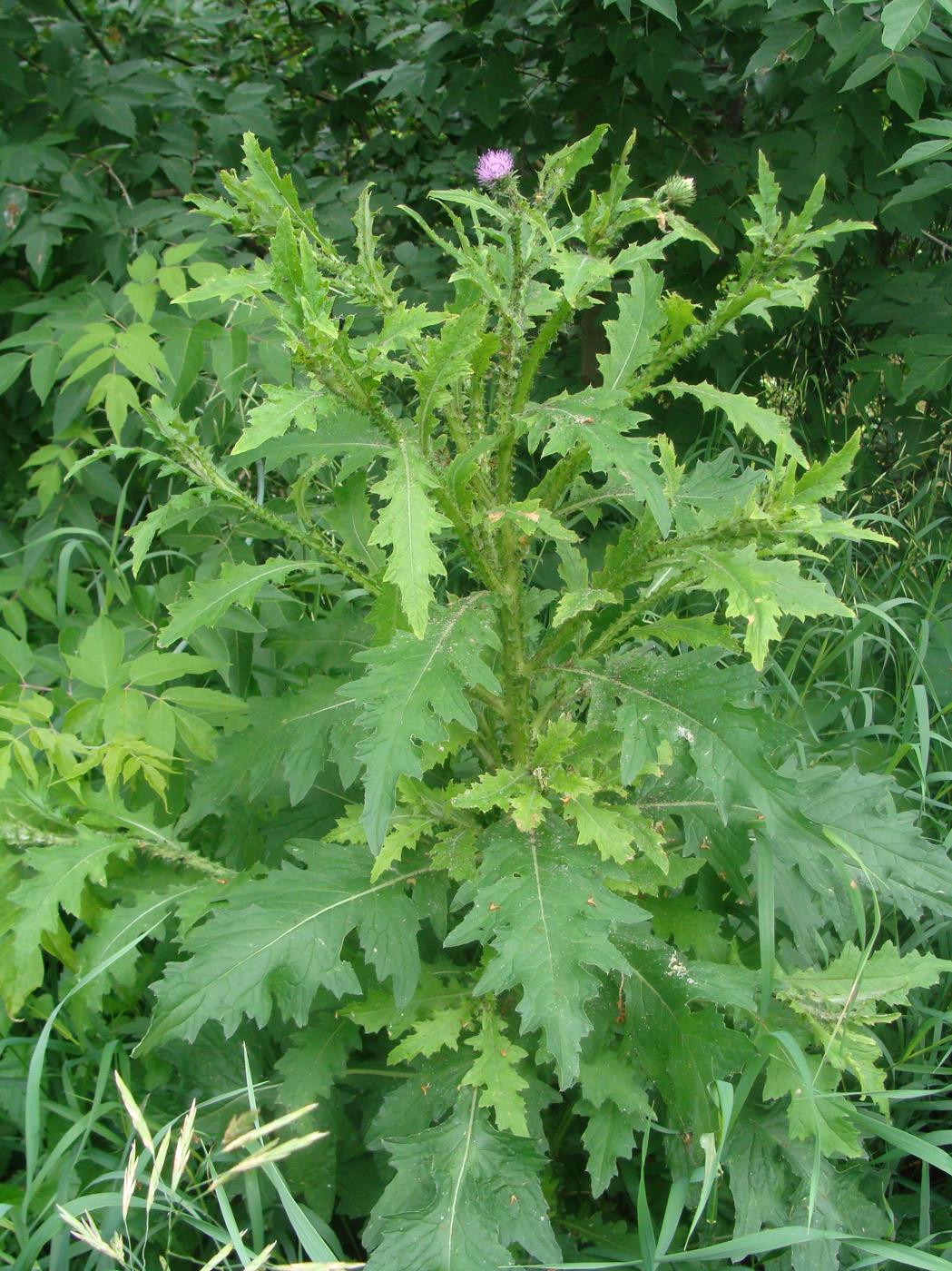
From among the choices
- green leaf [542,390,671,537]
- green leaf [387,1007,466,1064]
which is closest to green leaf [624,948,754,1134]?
green leaf [387,1007,466,1064]

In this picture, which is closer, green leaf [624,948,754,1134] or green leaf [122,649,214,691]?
green leaf [624,948,754,1134]

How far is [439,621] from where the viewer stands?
1544 mm

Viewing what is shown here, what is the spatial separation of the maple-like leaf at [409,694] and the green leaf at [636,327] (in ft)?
1.61

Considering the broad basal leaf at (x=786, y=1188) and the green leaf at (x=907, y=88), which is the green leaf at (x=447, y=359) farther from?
the green leaf at (x=907, y=88)

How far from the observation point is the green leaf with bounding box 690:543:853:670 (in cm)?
131

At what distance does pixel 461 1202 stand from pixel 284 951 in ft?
1.51

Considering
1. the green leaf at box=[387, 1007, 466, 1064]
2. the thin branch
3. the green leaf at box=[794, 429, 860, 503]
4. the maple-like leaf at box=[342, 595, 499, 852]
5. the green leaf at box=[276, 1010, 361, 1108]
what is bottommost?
the green leaf at box=[276, 1010, 361, 1108]

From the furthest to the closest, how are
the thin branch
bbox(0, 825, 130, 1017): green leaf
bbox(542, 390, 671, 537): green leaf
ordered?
the thin branch
bbox(0, 825, 130, 1017): green leaf
bbox(542, 390, 671, 537): green leaf

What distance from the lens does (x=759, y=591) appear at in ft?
4.36

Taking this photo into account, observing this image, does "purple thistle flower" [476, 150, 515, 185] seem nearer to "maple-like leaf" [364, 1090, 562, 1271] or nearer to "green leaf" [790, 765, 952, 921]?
"green leaf" [790, 765, 952, 921]

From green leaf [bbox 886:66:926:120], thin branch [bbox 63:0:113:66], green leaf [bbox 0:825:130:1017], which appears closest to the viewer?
green leaf [bbox 0:825:130:1017]

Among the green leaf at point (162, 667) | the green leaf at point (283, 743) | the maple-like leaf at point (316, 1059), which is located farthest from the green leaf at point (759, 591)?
the green leaf at point (162, 667)

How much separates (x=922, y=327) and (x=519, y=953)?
93.8 inches

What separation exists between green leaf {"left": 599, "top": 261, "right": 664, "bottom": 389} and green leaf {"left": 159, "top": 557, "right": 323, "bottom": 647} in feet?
1.98
